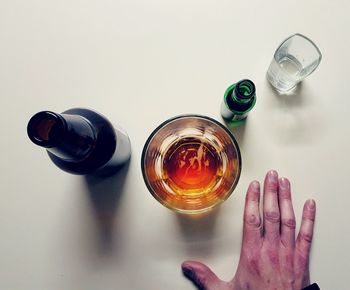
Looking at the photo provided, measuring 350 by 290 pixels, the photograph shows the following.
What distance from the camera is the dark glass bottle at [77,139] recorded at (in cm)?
57

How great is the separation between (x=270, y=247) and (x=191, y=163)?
29 centimetres

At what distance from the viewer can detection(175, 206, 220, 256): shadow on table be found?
86cm

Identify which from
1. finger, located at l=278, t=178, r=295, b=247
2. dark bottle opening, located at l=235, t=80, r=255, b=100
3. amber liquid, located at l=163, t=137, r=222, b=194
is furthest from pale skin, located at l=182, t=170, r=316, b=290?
dark bottle opening, located at l=235, t=80, r=255, b=100

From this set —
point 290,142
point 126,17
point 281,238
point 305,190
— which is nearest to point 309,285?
point 281,238

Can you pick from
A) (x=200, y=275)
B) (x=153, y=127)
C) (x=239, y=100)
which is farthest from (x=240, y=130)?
(x=200, y=275)

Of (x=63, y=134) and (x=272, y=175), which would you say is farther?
(x=272, y=175)

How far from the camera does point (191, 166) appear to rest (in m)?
0.85

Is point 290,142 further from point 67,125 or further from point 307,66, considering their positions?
point 67,125

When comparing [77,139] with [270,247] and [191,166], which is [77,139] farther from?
[270,247]

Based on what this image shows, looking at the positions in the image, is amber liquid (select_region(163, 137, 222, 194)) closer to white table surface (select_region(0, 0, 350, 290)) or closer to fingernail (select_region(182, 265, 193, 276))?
white table surface (select_region(0, 0, 350, 290))

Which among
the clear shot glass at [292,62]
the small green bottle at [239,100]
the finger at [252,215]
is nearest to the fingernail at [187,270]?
the finger at [252,215]

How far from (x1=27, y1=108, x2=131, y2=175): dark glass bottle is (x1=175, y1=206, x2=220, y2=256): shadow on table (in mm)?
237
